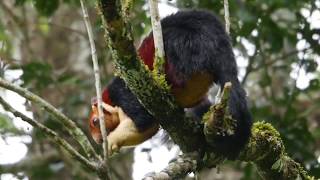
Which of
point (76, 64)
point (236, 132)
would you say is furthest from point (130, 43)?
point (76, 64)

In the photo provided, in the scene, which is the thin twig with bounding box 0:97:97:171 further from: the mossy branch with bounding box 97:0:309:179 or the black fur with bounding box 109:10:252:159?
the black fur with bounding box 109:10:252:159

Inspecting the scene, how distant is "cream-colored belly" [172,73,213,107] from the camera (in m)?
3.25

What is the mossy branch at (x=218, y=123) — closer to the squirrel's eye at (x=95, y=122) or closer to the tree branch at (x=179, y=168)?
the tree branch at (x=179, y=168)

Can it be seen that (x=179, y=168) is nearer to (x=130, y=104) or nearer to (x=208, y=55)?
(x=208, y=55)

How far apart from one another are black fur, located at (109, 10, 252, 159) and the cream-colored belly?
0.17 ft

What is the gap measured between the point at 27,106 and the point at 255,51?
1.82 meters

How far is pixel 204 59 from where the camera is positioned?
3.18 metres

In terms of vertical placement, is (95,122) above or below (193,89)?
below

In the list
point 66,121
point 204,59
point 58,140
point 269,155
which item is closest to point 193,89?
point 204,59

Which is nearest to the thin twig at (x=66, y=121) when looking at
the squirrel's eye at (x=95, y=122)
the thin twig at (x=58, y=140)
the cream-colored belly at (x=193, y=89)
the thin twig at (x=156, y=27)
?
the thin twig at (x=58, y=140)

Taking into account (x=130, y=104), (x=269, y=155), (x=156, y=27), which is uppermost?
(x=156, y=27)

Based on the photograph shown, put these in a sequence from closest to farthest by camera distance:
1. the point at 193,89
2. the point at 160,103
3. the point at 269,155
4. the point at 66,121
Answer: the point at 66,121 → the point at 160,103 → the point at 269,155 → the point at 193,89

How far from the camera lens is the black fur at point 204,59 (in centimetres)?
293

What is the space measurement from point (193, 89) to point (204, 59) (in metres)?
0.22
